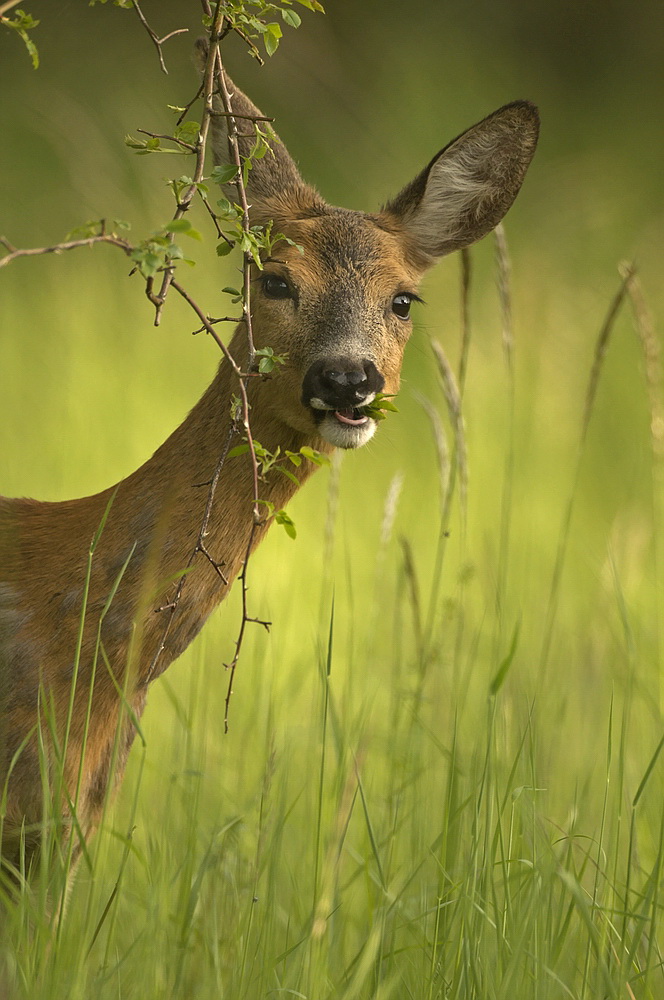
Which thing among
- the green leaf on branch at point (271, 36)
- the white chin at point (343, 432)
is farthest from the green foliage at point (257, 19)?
the white chin at point (343, 432)

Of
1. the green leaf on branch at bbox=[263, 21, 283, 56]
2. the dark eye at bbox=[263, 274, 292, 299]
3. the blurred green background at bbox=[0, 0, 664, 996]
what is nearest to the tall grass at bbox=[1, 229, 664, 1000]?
the blurred green background at bbox=[0, 0, 664, 996]

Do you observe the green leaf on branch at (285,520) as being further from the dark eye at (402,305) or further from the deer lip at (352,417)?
the dark eye at (402,305)

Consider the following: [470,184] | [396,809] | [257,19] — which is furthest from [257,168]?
[396,809]

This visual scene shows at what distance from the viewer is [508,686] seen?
3.57 m

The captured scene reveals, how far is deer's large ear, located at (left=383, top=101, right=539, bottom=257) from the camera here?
3.34 m

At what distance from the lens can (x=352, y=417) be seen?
2.78m

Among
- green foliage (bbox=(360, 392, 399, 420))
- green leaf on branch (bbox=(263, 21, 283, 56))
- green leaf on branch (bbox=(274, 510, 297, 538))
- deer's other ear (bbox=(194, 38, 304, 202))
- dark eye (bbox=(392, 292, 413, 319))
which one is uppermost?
deer's other ear (bbox=(194, 38, 304, 202))

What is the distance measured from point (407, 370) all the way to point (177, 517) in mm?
5090

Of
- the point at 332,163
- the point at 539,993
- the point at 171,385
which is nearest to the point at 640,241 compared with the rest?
the point at 332,163

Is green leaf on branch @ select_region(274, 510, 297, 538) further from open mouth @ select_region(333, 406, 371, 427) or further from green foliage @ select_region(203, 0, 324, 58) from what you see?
green foliage @ select_region(203, 0, 324, 58)

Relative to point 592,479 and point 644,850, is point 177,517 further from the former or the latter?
point 592,479

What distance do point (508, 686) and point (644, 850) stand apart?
1.83 feet

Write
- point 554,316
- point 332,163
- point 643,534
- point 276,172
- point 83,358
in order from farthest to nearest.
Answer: point 332,163
point 554,316
point 83,358
point 643,534
point 276,172

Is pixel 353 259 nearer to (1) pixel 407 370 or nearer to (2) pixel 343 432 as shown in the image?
(2) pixel 343 432
